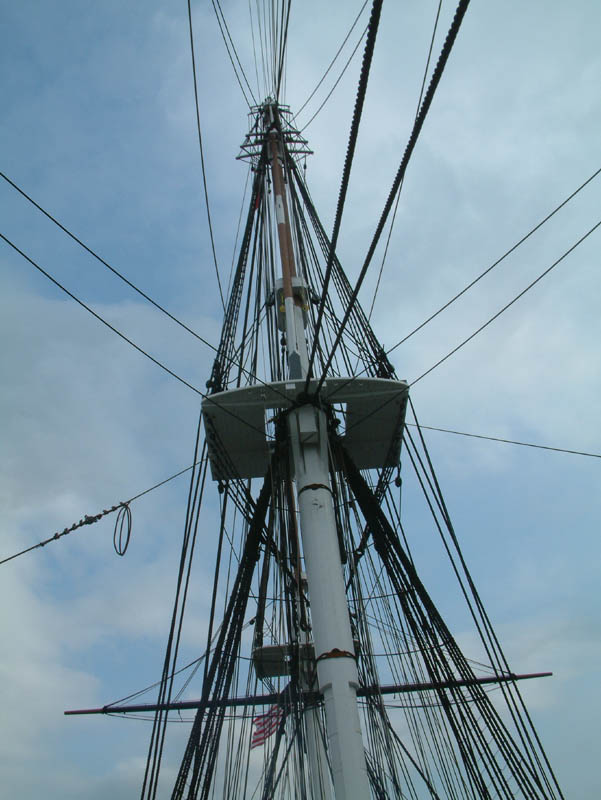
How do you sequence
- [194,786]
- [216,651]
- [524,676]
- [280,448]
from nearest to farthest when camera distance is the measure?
[194,786] → [216,651] → [280,448] → [524,676]

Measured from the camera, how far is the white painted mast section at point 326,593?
5.14 metres

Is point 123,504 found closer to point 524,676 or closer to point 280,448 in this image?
point 280,448

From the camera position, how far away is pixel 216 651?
7.49m

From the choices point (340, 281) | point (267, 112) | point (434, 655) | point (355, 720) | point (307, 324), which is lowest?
point (355, 720)

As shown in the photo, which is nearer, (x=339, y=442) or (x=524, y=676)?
(x=339, y=442)

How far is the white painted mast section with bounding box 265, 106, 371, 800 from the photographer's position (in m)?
5.14

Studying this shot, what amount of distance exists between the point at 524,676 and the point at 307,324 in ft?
64.8

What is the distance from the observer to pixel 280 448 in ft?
26.5

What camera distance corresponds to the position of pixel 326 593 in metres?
5.96

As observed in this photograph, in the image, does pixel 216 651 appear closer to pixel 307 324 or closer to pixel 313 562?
pixel 313 562

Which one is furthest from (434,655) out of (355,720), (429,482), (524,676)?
(524,676)

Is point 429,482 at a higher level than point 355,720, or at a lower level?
higher

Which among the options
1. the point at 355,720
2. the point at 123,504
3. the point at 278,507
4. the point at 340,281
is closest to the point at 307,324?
the point at 340,281

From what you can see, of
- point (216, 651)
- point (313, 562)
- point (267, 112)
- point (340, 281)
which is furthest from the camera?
point (267, 112)
